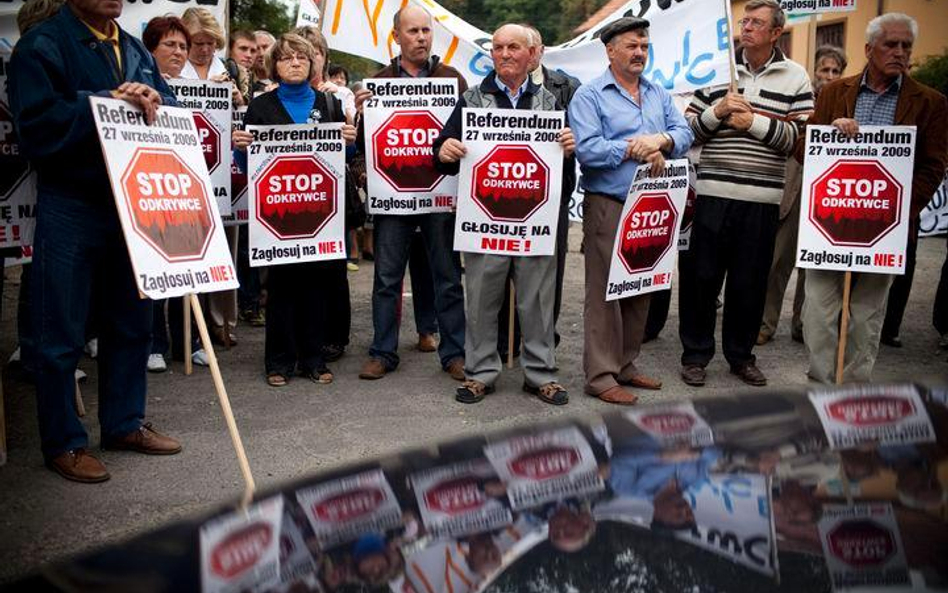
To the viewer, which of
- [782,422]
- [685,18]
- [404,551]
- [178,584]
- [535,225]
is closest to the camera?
[178,584]

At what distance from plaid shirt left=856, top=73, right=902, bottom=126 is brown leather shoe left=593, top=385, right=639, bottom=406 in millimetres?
2176

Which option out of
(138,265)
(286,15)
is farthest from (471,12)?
(138,265)

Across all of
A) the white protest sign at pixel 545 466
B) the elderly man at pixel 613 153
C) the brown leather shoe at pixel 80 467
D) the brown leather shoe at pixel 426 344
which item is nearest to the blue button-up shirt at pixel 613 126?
the elderly man at pixel 613 153

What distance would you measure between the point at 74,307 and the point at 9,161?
147 cm

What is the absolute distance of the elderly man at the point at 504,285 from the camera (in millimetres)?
5852

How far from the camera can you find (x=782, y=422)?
1.91m

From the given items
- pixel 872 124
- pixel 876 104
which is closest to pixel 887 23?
pixel 876 104

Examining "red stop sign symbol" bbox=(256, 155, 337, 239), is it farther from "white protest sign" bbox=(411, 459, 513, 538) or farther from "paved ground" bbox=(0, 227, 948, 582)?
"white protest sign" bbox=(411, 459, 513, 538)

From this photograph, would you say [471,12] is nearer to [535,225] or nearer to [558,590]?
[535,225]

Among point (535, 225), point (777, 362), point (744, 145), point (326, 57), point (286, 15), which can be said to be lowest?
point (777, 362)

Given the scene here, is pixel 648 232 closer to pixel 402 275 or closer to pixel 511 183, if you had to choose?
pixel 511 183

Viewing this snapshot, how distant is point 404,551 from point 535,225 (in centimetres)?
440

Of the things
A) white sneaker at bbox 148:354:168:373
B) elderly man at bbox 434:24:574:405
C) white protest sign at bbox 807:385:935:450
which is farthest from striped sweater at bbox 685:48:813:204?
white protest sign at bbox 807:385:935:450

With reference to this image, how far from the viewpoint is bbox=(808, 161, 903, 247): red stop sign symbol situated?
5652mm
